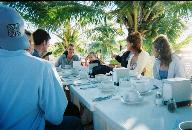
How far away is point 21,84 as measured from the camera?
1.58 metres

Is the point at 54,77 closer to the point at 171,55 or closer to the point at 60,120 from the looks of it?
the point at 60,120

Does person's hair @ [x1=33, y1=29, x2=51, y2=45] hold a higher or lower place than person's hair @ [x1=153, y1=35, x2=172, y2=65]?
higher

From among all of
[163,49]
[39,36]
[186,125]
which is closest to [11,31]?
[186,125]

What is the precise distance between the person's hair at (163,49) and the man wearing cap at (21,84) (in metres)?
1.95

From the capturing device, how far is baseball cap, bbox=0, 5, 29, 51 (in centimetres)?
154

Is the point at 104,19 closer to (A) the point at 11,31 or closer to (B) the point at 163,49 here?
(A) the point at 11,31

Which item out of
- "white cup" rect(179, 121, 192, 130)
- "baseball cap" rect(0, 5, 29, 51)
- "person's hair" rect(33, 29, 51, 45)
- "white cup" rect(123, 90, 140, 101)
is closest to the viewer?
"white cup" rect(179, 121, 192, 130)

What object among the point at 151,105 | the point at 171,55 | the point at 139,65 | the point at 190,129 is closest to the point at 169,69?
the point at 171,55

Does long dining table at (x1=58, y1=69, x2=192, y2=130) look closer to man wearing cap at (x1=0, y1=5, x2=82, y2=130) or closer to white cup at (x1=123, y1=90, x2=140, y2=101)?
white cup at (x1=123, y1=90, x2=140, y2=101)

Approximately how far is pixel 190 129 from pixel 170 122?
0.20 metres

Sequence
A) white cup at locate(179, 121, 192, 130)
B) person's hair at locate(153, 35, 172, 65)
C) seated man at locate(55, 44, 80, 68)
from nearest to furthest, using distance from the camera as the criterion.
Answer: white cup at locate(179, 121, 192, 130) < person's hair at locate(153, 35, 172, 65) < seated man at locate(55, 44, 80, 68)

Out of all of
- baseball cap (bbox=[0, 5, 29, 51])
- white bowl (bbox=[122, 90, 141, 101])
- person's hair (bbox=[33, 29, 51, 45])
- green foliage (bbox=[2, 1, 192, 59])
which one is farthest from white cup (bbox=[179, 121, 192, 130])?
person's hair (bbox=[33, 29, 51, 45])

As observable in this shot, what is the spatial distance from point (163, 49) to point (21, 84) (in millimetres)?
2164

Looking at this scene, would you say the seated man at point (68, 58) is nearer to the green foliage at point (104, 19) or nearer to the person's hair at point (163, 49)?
the green foliage at point (104, 19)
